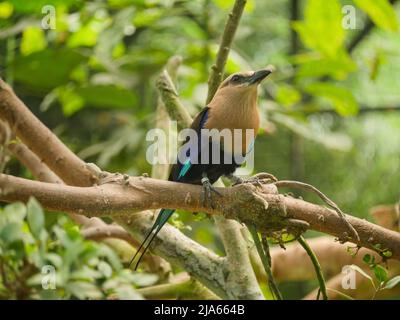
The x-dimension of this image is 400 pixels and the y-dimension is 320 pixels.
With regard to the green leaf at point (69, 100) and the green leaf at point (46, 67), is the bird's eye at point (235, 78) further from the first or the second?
the green leaf at point (69, 100)

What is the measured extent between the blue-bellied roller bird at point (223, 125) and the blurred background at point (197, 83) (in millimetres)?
509

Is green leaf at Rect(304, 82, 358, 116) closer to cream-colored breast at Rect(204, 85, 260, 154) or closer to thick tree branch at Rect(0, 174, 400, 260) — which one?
cream-colored breast at Rect(204, 85, 260, 154)

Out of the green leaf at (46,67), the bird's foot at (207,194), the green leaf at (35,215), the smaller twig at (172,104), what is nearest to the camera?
the green leaf at (35,215)

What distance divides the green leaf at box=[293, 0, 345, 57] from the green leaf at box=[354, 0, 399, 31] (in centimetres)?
14

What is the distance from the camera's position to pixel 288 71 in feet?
9.26

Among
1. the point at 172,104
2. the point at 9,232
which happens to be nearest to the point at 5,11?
the point at 172,104

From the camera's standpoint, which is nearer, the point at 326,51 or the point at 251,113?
the point at 251,113

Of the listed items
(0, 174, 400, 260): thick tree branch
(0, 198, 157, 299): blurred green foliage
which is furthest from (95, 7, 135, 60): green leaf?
(0, 174, 400, 260): thick tree branch

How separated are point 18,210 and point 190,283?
0.64 meters

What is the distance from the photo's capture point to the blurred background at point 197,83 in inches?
92.1

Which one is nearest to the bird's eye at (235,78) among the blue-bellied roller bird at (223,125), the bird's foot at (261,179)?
the blue-bellied roller bird at (223,125)

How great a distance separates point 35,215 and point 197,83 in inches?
61.5

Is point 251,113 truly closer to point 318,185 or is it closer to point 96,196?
point 96,196
